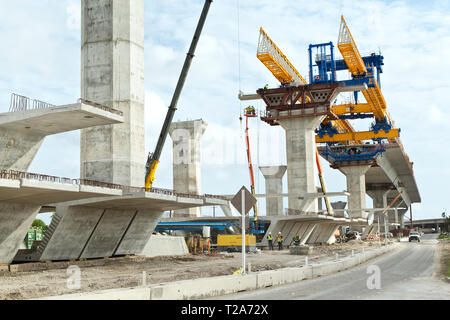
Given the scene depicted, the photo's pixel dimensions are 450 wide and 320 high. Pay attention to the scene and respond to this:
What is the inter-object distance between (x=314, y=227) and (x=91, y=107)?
153 feet

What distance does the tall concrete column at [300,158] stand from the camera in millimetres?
60656

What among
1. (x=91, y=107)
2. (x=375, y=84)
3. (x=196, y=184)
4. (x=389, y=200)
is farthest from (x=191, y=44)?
(x=389, y=200)

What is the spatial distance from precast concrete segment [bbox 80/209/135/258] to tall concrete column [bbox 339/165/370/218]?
66.2 meters

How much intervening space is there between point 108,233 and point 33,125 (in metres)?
10.3

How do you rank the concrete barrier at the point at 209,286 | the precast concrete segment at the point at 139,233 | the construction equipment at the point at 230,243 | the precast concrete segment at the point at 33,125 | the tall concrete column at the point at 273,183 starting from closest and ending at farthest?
the concrete barrier at the point at 209,286 < the precast concrete segment at the point at 33,125 < the precast concrete segment at the point at 139,233 < the construction equipment at the point at 230,243 < the tall concrete column at the point at 273,183

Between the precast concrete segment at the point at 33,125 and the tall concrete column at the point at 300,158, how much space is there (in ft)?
117

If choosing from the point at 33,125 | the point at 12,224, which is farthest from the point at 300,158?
the point at 33,125

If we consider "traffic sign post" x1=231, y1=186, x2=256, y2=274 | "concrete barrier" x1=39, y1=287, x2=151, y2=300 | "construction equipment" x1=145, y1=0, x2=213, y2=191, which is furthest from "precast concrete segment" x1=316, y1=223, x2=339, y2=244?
"concrete barrier" x1=39, y1=287, x2=151, y2=300

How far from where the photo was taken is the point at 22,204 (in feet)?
89.5

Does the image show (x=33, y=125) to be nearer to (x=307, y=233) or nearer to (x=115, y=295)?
(x=115, y=295)

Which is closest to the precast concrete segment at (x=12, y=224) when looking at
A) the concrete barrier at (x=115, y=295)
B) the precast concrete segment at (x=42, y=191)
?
the precast concrete segment at (x=42, y=191)

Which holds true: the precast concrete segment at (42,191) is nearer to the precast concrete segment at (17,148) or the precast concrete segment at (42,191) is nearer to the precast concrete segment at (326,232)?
the precast concrete segment at (17,148)

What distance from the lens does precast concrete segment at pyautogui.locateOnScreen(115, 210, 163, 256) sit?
36.1 m
